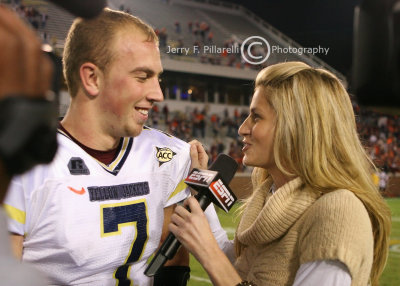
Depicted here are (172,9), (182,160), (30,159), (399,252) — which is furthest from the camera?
(172,9)

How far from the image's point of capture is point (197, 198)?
4.83 feet

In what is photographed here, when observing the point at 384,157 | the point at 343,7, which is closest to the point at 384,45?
the point at 384,157

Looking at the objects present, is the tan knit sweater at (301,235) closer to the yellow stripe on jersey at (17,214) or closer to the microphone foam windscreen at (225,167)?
the microphone foam windscreen at (225,167)

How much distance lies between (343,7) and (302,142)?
88.2 ft

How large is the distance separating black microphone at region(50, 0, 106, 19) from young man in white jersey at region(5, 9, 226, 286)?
928 mm

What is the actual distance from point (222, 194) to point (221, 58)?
19.1 meters

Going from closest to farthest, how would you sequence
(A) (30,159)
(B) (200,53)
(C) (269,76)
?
(A) (30,159)
(C) (269,76)
(B) (200,53)

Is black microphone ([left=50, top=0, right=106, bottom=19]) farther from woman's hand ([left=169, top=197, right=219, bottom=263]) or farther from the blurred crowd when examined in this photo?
the blurred crowd

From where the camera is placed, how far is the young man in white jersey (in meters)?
1.35

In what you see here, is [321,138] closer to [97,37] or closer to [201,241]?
[201,241]

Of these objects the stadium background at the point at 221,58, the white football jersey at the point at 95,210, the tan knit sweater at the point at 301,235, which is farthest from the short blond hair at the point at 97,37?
the stadium background at the point at 221,58

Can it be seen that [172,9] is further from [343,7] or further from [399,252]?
[399,252]

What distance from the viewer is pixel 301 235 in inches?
54.2

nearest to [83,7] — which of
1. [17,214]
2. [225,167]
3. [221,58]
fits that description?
[17,214]
